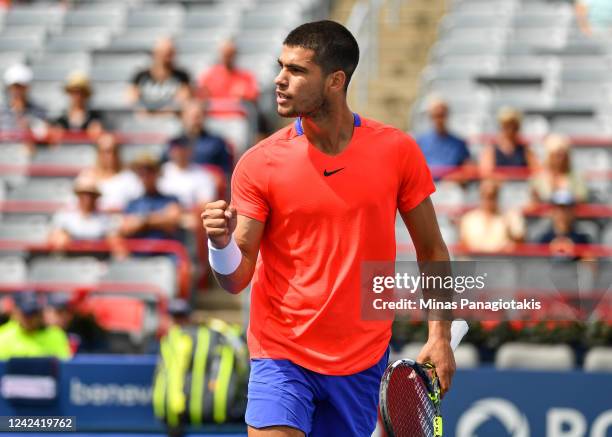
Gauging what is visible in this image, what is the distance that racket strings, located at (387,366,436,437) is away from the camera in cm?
461

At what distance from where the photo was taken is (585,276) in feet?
31.0

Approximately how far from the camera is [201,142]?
11.6m

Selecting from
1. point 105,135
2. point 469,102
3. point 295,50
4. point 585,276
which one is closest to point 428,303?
point 295,50

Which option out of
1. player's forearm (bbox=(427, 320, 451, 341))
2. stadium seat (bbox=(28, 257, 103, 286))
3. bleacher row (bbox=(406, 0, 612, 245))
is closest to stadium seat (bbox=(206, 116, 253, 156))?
bleacher row (bbox=(406, 0, 612, 245))

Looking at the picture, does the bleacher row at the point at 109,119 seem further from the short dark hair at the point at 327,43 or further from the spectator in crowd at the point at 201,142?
the short dark hair at the point at 327,43

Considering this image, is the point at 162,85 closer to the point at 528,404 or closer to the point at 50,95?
the point at 50,95

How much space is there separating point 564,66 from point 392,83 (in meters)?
2.22

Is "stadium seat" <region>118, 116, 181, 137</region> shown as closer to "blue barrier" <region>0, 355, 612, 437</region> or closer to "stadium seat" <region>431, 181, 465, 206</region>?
"stadium seat" <region>431, 181, 465, 206</region>

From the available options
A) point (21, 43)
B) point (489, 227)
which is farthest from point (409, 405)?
point (21, 43)

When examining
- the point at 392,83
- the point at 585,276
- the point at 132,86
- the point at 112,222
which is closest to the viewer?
the point at 585,276

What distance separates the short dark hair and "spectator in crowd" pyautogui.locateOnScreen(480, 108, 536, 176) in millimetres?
6381

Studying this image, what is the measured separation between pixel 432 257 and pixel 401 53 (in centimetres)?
1068

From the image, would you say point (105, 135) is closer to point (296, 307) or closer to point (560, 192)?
point (560, 192)

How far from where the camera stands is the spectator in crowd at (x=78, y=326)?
10172 millimetres
